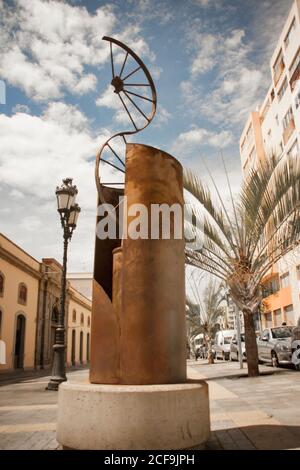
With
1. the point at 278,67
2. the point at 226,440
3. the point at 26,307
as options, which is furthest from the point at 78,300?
the point at 226,440

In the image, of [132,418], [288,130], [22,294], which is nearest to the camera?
[132,418]

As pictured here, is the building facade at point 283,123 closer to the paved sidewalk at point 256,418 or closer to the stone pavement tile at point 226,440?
the paved sidewalk at point 256,418

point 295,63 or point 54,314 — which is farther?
point 54,314

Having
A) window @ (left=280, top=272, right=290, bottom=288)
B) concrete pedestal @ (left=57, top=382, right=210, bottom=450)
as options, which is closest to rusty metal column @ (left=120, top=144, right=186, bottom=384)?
concrete pedestal @ (left=57, top=382, right=210, bottom=450)

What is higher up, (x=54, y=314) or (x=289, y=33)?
(x=289, y=33)

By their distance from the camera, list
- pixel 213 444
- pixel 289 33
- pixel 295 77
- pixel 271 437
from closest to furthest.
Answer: pixel 213 444 < pixel 271 437 < pixel 295 77 < pixel 289 33

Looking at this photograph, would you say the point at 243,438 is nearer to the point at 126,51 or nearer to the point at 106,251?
the point at 106,251

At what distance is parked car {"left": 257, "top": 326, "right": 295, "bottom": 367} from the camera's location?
13.7m

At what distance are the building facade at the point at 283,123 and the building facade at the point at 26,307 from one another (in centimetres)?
1411

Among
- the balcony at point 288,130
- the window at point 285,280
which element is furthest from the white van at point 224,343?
the balcony at point 288,130

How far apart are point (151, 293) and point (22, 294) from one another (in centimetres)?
2000

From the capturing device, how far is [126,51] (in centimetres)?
448

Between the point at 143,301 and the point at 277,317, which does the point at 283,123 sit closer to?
the point at 277,317

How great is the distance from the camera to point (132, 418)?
293 cm
